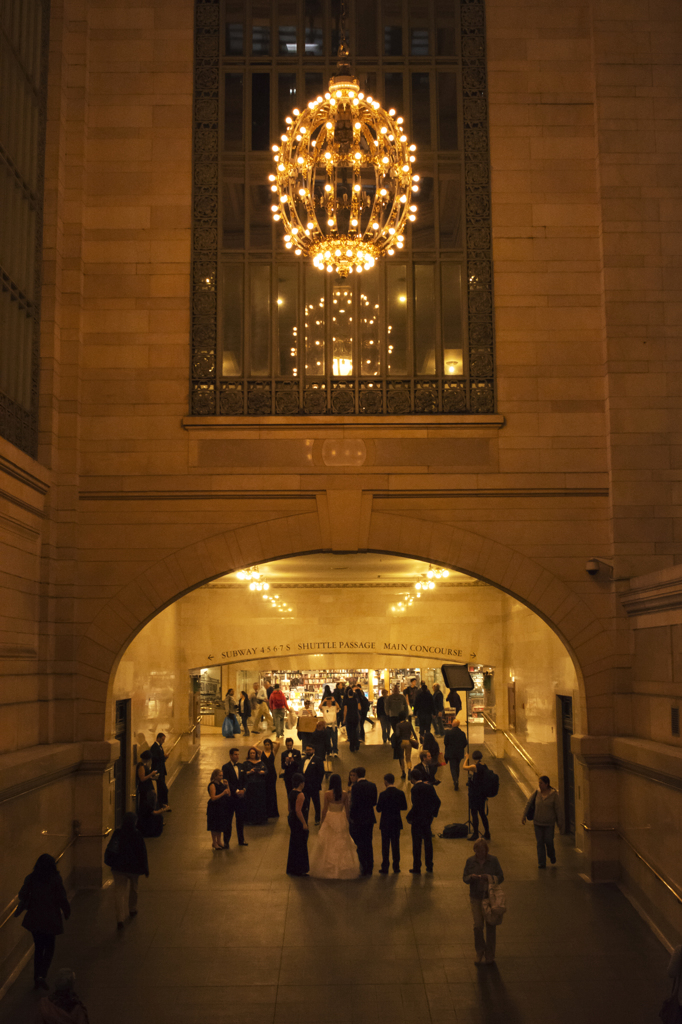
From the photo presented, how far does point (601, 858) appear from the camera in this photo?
12.7 m

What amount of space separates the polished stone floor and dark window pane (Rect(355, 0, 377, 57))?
39.2 ft

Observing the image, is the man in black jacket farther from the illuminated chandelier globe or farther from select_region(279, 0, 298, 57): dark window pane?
select_region(279, 0, 298, 57): dark window pane

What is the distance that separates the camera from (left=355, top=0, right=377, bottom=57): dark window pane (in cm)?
1459

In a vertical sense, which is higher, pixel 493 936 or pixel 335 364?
pixel 335 364

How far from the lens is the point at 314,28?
48.0 feet

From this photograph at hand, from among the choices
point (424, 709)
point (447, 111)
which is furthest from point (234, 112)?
point (424, 709)

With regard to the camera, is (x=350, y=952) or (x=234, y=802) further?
(x=234, y=802)

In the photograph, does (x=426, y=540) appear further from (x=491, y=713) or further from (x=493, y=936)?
(x=491, y=713)

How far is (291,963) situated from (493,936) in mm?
2075

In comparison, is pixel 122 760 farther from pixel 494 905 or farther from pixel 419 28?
pixel 419 28

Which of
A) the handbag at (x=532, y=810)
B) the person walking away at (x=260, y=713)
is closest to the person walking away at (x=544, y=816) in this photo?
the handbag at (x=532, y=810)

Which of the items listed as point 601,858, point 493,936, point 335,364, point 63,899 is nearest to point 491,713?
point 601,858

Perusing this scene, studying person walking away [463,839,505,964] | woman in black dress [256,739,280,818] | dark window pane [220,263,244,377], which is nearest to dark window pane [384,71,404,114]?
dark window pane [220,263,244,377]

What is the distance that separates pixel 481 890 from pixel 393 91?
11.2 meters
